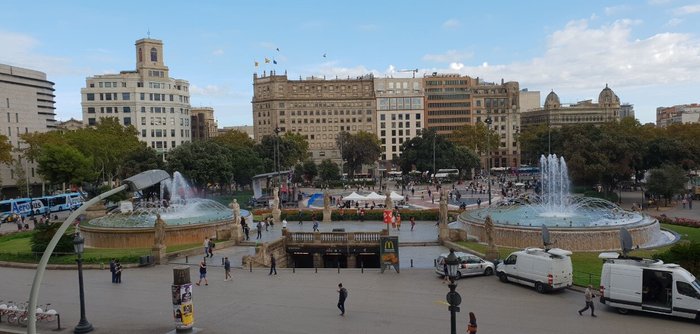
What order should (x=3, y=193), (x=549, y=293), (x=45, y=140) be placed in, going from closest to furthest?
(x=549, y=293)
(x=45, y=140)
(x=3, y=193)

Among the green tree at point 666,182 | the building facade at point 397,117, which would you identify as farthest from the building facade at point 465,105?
the green tree at point 666,182

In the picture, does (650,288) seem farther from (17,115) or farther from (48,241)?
(17,115)

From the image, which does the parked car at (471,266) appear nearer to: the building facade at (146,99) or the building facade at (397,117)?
the building facade at (146,99)

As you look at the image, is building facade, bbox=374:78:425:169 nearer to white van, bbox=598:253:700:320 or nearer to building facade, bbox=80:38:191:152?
building facade, bbox=80:38:191:152

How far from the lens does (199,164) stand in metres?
65.2

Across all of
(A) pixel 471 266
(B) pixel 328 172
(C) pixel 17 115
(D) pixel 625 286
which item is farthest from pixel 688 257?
(C) pixel 17 115

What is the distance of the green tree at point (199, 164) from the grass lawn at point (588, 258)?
4029 centimetres

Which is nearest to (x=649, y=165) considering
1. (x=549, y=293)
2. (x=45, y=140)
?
(x=549, y=293)

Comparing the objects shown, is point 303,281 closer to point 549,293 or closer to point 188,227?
point 549,293

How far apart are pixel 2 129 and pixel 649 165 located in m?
89.2

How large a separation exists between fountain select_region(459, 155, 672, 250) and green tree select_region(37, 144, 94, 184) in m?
44.8

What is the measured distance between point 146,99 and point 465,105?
3050 inches

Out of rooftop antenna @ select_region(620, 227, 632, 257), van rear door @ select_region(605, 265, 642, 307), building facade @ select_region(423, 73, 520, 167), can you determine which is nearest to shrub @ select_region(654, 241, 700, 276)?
rooftop antenna @ select_region(620, 227, 632, 257)

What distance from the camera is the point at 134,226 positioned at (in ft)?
120
